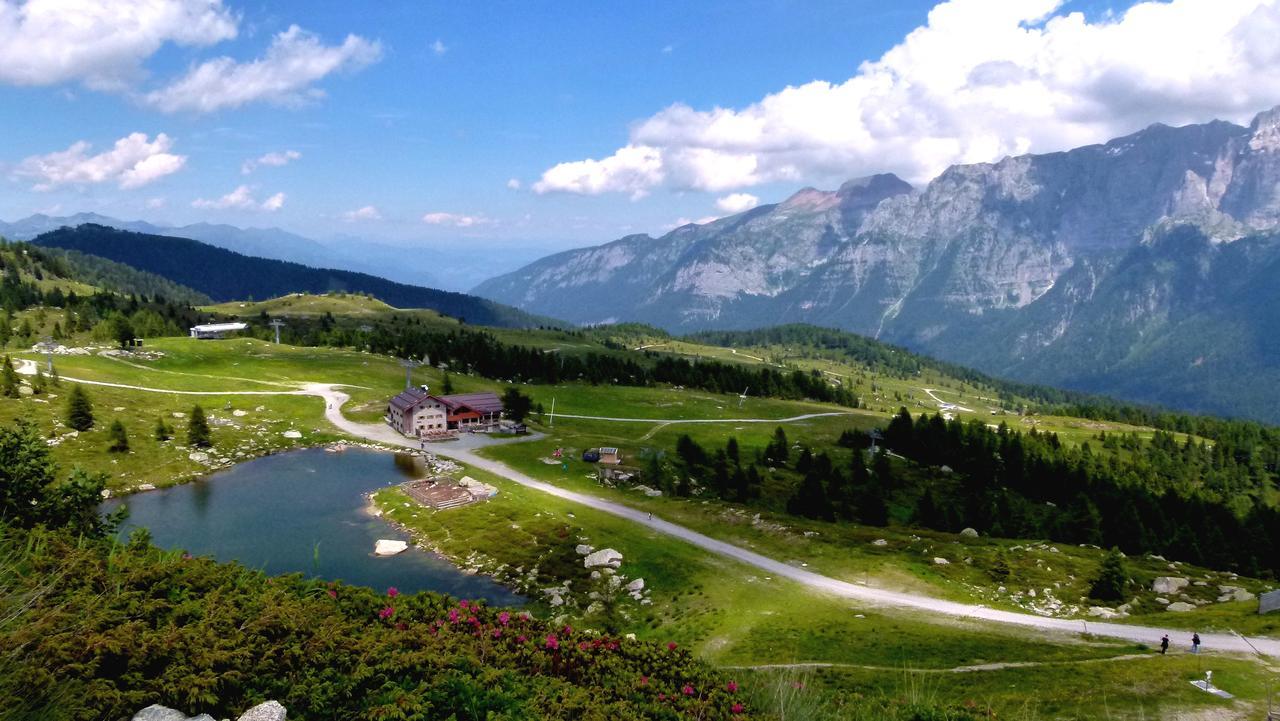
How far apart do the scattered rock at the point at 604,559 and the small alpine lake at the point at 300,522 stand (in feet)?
23.5

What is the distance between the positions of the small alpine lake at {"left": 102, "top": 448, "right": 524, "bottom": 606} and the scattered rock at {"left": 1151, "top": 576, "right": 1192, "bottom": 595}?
5412 cm

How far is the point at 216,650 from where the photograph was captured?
13.7 meters

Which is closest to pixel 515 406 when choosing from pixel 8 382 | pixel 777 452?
pixel 777 452

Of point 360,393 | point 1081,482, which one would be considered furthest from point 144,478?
point 1081,482

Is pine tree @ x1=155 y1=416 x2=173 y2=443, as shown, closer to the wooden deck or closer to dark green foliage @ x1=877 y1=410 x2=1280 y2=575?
the wooden deck

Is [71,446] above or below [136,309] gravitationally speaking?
below

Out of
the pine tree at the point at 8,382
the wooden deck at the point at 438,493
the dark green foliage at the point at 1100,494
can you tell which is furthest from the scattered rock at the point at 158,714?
the pine tree at the point at 8,382

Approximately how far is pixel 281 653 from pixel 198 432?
275ft

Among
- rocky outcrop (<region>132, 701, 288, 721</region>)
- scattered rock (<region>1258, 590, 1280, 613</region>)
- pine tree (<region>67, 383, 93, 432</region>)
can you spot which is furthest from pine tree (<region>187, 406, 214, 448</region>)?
scattered rock (<region>1258, 590, 1280, 613</region>)

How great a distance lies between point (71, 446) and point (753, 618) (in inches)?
3064

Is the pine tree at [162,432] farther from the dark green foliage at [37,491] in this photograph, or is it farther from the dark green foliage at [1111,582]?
the dark green foliage at [1111,582]

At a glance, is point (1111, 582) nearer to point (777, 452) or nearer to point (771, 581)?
point (771, 581)

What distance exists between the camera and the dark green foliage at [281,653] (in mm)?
11297

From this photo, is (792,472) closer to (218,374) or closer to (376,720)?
(376,720)
